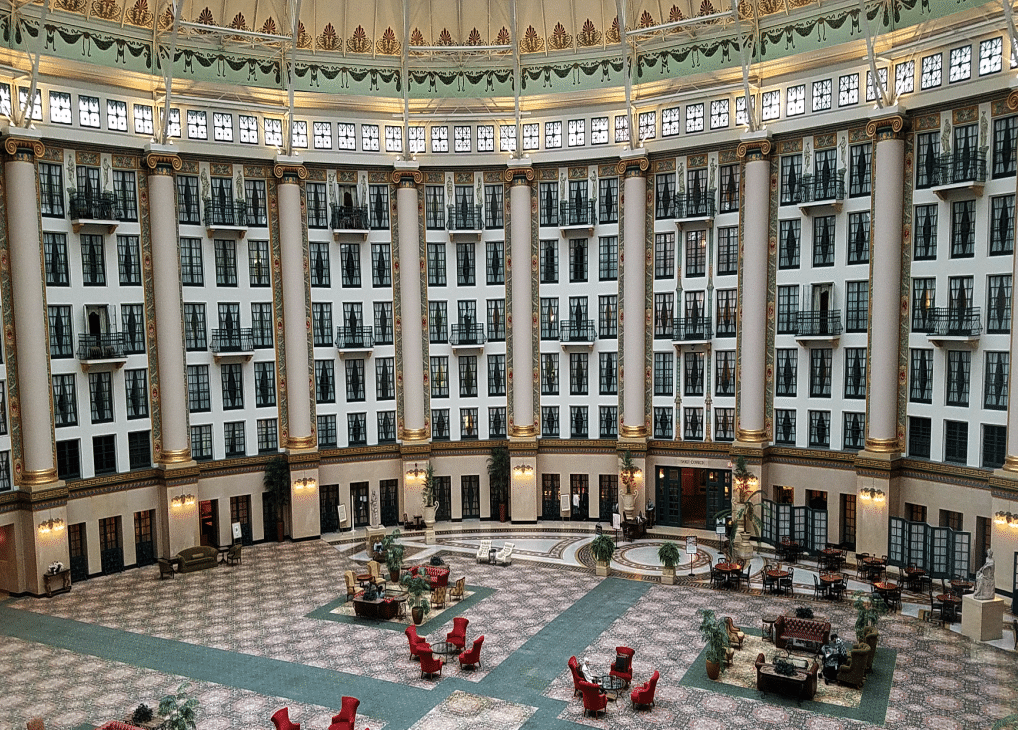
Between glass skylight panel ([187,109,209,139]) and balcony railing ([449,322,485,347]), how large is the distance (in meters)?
15.3

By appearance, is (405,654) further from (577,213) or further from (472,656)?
(577,213)

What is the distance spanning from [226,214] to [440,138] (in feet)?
38.2

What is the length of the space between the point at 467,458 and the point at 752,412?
14806 mm

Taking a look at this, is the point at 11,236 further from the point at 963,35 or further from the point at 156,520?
the point at 963,35

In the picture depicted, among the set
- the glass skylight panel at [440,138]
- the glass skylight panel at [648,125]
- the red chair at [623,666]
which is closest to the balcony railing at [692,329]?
the glass skylight panel at [648,125]

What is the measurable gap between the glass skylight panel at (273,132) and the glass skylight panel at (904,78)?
2849cm

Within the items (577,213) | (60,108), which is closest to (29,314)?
(60,108)

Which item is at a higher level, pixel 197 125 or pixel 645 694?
pixel 197 125

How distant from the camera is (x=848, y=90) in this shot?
3441 cm

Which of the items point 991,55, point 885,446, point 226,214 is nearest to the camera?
point 991,55

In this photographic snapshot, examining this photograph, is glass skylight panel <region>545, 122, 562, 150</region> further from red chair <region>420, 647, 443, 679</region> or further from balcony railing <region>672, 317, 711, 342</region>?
red chair <region>420, 647, 443, 679</region>

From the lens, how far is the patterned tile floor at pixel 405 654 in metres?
20.8

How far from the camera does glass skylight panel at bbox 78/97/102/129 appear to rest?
33.6 metres

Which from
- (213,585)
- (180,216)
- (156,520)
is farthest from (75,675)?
(180,216)
